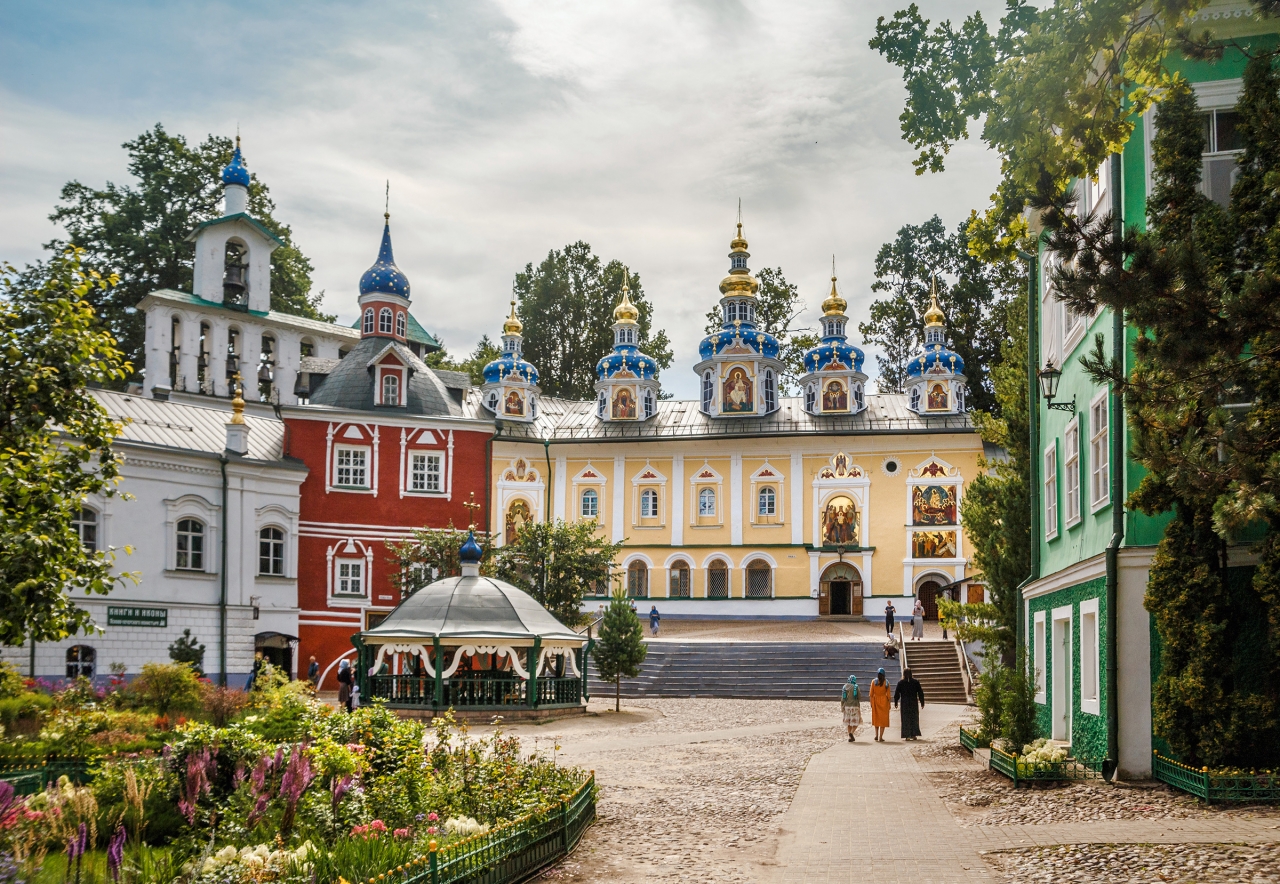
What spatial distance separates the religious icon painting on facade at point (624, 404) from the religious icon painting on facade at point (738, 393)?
4068mm

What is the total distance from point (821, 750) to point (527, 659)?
29.5 ft

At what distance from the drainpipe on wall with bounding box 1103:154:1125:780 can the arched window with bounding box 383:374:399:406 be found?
97.8 ft

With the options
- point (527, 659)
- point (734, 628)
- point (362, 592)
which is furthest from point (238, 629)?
point (734, 628)

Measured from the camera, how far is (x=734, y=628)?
4659 cm

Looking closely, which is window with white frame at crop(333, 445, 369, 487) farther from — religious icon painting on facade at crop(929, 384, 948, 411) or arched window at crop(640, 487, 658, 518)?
religious icon painting on facade at crop(929, 384, 948, 411)

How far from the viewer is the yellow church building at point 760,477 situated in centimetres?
4916

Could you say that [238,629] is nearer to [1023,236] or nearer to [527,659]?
[527,659]

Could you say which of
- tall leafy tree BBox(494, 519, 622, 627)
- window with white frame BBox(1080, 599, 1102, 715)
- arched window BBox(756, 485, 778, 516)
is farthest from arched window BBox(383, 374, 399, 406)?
window with white frame BBox(1080, 599, 1102, 715)

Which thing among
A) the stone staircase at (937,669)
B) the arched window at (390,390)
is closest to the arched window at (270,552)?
the arched window at (390,390)

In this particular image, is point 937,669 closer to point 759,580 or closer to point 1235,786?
point 759,580

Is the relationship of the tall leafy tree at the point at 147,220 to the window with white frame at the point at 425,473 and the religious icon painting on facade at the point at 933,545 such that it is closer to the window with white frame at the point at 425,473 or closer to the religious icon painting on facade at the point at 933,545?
the window with white frame at the point at 425,473

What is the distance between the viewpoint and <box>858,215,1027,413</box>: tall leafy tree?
5725cm

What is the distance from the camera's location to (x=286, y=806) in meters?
8.80

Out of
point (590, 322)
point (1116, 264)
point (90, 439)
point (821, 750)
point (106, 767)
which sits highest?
point (590, 322)
